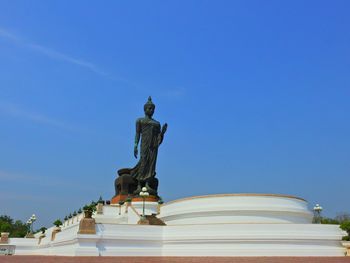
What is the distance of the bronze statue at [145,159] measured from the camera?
1404 inches

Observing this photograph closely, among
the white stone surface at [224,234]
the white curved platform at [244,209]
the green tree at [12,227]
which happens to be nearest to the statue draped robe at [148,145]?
the white stone surface at [224,234]

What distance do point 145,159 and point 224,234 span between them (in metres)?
17.1

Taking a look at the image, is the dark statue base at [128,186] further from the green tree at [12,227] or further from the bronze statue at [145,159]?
the green tree at [12,227]

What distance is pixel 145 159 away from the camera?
120ft

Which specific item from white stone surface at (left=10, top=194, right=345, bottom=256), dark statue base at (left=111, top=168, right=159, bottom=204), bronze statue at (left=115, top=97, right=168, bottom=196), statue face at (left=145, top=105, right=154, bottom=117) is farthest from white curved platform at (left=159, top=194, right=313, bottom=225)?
statue face at (left=145, top=105, right=154, bottom=117)

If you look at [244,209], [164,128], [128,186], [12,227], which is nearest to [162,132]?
[164,128]

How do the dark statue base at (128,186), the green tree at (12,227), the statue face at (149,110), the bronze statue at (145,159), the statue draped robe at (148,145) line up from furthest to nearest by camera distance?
the green tree at (12,227) → the statue face at (149,110) → the statue draped robe at (148,145) → the bronze statue at (145,159) → the dark statue base at (128,186)

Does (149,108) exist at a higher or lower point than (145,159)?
higher

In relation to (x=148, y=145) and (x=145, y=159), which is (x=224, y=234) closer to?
(x=145, y=159)

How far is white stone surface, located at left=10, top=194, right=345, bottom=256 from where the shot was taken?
20.3 m

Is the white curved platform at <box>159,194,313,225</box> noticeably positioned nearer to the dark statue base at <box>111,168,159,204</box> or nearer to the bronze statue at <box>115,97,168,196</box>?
the dark statue base at <box>111,168,159,204</box>

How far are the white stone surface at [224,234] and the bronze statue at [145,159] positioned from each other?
1158cm

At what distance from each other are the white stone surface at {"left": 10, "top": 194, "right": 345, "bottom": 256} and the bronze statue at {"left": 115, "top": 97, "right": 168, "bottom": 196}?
11.6 metres

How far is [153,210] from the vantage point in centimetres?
3075
